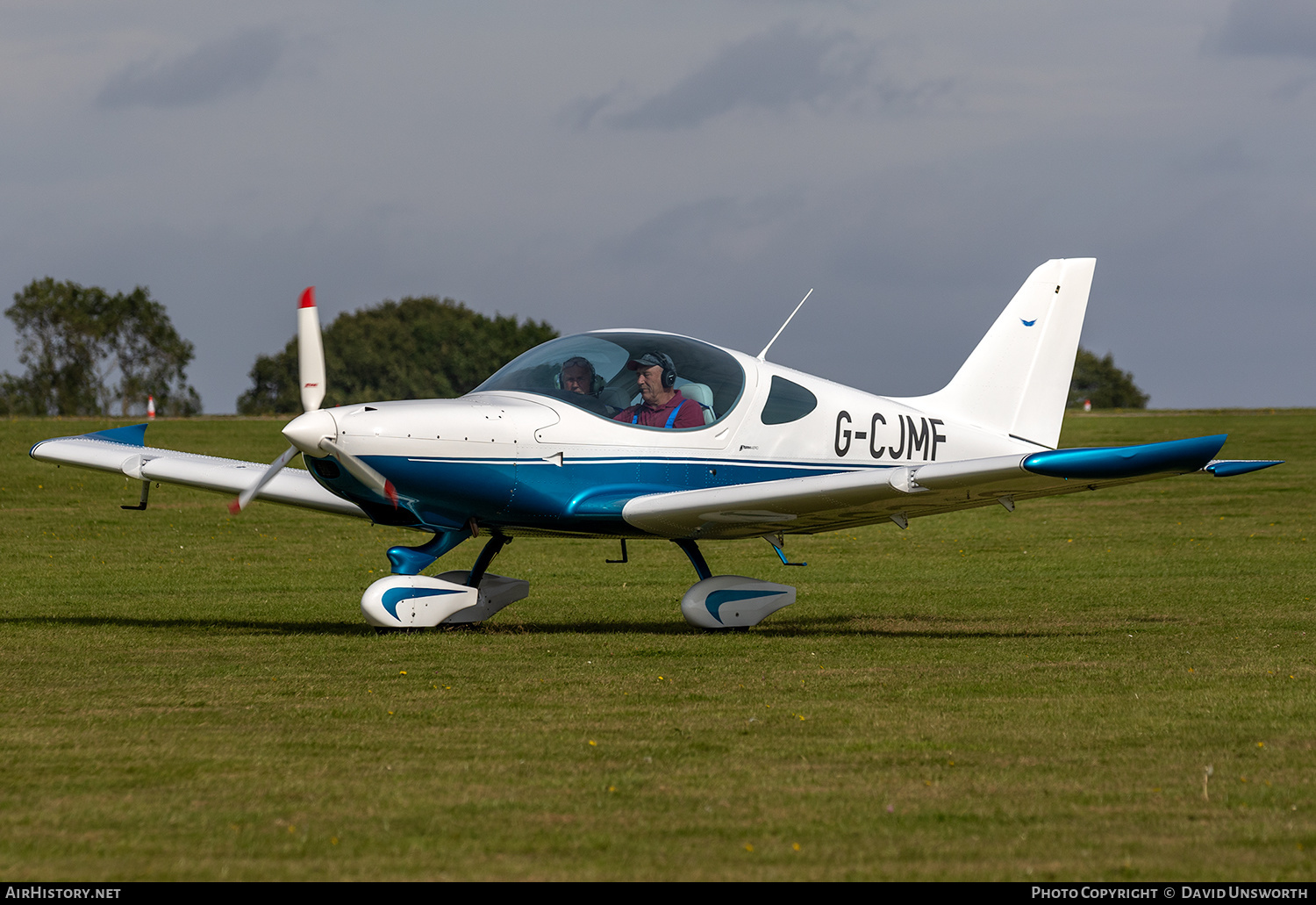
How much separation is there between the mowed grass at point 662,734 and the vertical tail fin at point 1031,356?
191cm

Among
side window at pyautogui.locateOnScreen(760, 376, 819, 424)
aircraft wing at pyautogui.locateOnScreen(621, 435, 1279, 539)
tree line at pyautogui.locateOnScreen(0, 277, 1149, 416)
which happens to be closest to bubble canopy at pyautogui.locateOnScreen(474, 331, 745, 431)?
side window at pyautogui.locateOnScreen(760, 376, 819, 424)

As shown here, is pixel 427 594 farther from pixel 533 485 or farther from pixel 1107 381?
pixel 1107 381

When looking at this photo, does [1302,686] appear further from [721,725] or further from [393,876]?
[393,876]

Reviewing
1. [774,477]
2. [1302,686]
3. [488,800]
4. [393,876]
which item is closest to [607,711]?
[488,800]

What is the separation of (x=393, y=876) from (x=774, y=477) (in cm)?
838

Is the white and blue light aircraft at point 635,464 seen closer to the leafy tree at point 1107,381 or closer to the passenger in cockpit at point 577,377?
the passenger in cockpit at point 577,377

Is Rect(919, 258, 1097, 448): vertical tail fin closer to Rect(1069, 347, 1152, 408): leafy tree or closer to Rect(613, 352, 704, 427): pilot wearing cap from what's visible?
Rect(613, 352, 704, 427): pilot wearing cap

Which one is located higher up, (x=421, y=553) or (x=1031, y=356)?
(x=1031, y=356)

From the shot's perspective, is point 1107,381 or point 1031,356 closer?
point 1031,356

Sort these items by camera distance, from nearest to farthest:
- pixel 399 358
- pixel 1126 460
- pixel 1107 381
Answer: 1. pixel 1126 460
2. pixel 399 358
3. pixel 1107 381

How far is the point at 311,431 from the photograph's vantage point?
1079cm

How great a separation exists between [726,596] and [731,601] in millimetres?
62

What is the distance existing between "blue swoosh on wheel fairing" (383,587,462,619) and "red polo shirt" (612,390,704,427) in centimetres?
206

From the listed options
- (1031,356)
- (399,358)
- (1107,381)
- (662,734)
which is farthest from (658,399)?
(1107,381)
